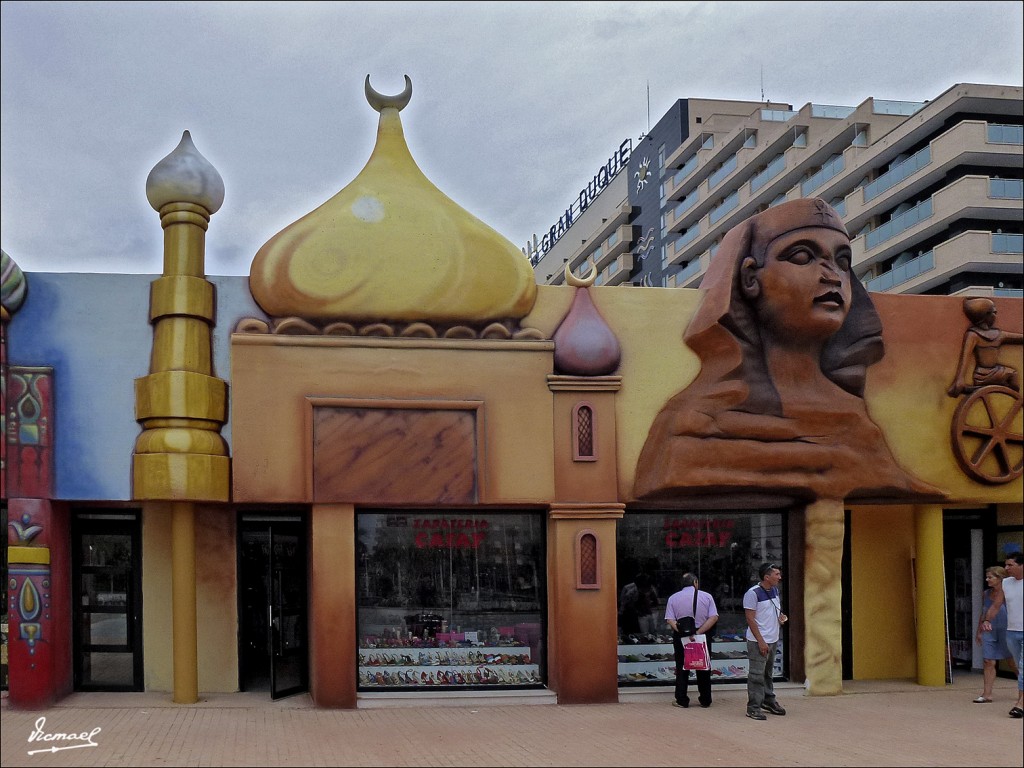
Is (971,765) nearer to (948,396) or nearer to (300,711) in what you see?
(948,396)

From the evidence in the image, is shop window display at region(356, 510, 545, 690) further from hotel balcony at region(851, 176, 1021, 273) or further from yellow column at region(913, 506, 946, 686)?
hotel balcony at region(851, 176, 1021, 273)

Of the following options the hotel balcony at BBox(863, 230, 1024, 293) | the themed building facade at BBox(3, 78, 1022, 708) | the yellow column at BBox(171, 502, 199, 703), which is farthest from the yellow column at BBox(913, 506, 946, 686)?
the hotel balcony at BBox(863, 230, 1024, 293)

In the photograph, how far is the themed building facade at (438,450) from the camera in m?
12.1

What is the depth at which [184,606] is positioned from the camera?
1207cm

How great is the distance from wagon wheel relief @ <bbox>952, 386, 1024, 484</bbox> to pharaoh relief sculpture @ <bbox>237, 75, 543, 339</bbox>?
6.11 m

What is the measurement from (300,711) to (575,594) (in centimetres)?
347

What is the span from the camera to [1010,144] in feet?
127

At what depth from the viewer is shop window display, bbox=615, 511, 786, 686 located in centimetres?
1361

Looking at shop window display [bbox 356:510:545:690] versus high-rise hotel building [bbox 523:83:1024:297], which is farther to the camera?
high-rise hotel building [bbox 523:83:1024:297]

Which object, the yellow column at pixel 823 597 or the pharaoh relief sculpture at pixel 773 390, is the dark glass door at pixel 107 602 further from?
the yellow column at pixel 823 597

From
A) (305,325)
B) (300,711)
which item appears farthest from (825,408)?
(300,711)

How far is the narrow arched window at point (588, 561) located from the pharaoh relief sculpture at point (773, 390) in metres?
0.83

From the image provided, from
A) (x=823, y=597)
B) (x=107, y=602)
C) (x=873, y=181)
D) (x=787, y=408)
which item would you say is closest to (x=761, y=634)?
(x=823, y=597)

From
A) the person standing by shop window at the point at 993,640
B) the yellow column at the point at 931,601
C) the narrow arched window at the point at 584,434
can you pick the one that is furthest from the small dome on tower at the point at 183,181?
the person standing by shop window at the point at 993,640
